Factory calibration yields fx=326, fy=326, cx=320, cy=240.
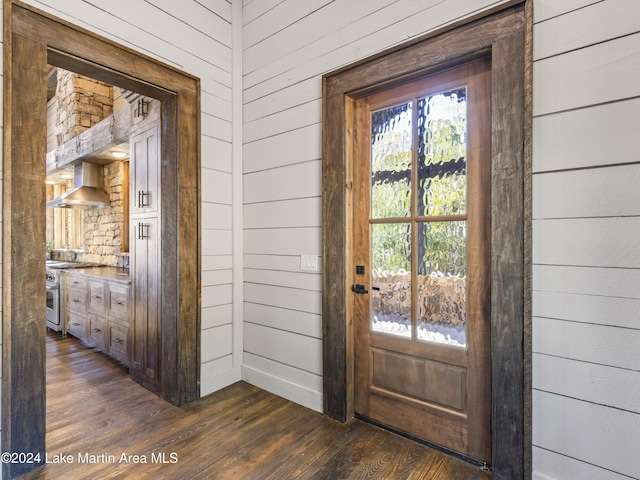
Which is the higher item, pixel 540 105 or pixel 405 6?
pixel 405 6

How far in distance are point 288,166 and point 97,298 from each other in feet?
8.99

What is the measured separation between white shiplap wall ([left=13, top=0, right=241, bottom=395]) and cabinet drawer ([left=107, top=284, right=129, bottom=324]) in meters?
1.03

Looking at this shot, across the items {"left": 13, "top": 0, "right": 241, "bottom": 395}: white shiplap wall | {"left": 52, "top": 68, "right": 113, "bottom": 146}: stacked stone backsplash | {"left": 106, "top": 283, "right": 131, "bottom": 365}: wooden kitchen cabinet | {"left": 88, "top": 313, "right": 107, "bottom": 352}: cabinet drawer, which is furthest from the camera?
{"left": 52, "top": 68, "right": 113, "bottom": 146}: stacked stone backsplash

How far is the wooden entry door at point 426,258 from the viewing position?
1.76 metres

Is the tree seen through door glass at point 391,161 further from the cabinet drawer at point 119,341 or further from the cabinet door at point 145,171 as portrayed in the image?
the cabinet drawer at point 119,341

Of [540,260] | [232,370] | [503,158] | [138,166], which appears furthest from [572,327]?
[138,166]

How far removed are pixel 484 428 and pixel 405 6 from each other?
241 centimetres

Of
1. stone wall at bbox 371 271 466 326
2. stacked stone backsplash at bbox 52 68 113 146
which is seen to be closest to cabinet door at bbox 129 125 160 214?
stone wall at bbox 371 271 466 326

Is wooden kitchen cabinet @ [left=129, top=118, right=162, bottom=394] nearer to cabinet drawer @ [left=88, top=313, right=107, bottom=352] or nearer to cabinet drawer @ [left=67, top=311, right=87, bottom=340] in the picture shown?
cabinet drawer @ [left=88, top=313, right=107, bottom=352]

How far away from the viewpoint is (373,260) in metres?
2.16

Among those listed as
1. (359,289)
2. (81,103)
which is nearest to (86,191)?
(81,103)

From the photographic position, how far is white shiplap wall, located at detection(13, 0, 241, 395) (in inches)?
92.2

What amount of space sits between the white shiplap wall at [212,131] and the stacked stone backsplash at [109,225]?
260 centimetres

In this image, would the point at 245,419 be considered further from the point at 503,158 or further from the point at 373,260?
the point at 503,158
